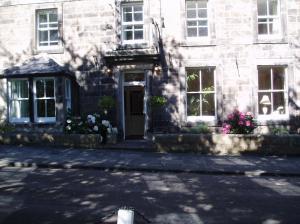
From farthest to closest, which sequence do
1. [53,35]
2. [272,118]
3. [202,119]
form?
[53,35], [202,119], [272,118]

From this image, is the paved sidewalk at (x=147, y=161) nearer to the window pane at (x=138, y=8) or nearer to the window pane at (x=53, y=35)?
the window pane at (x=53, y=35)

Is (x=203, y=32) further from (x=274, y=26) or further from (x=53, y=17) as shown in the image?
(x=53, y=17)

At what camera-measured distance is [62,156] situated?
12336 mm

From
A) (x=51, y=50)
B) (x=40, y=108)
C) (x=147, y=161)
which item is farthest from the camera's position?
(x=51, y=50)

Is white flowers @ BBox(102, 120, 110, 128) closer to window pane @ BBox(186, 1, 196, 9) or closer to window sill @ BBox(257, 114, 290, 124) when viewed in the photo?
window pane @ BBox(186, 1, 196, 9)

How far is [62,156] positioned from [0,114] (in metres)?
6.65

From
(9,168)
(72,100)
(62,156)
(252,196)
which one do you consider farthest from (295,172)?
(72,100)

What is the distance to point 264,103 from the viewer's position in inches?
635

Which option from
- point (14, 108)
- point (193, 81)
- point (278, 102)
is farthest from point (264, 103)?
point (14, 108)

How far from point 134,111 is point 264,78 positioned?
20.8 ft

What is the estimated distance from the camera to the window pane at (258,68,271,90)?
A: 639 inches

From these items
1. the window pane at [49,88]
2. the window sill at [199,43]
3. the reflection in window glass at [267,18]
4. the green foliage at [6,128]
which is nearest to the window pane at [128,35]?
the window sill at [199,43]

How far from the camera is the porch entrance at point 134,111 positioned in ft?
57.0

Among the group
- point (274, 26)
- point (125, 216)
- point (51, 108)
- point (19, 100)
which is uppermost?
point (274, 26)
